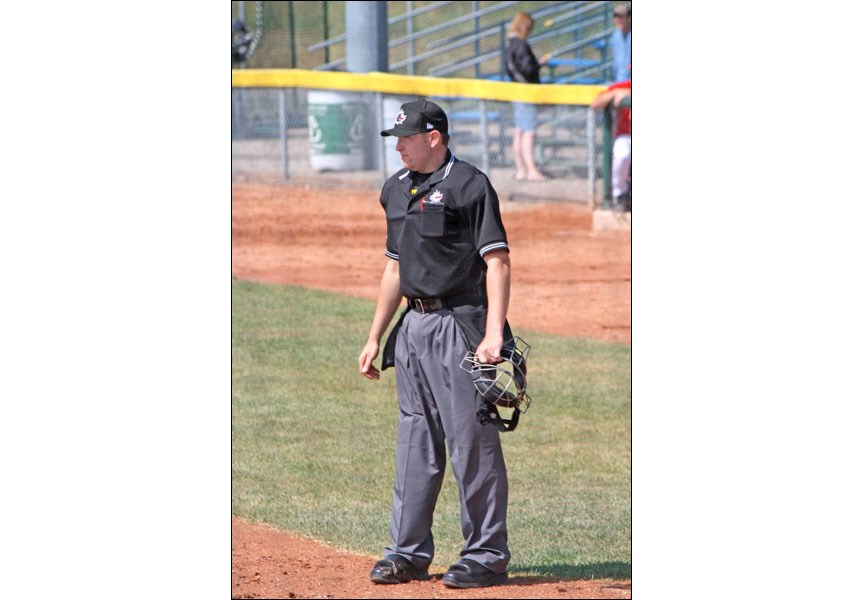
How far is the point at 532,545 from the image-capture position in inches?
273

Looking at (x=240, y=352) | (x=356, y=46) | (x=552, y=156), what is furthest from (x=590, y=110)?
(x=240, y=352)

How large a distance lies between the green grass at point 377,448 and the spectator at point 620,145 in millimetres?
4700

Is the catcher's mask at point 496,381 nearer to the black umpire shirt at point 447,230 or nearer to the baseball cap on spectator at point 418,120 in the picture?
the black umpire shirt at point 447,230

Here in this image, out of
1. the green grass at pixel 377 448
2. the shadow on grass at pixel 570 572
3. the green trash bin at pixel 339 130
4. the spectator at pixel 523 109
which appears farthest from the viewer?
the green trash bin at pixel 339 130

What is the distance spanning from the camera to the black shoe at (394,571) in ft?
19.3

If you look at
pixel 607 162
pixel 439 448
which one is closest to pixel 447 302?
pixel 439 448

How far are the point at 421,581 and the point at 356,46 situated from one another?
16.6 meters

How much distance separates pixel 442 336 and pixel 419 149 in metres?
0.79

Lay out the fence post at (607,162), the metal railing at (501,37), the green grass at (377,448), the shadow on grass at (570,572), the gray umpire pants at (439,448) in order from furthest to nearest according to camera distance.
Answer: the metal railing at (501,37) < the fence post at (607,162) < the green grass at (377,448) < the shadow on grass at (570,572) < the gray umpire pants at (439,448)

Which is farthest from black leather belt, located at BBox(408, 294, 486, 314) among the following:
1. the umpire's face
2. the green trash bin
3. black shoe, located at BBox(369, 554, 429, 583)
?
the green trash bin

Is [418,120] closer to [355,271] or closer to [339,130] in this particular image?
[355,271]

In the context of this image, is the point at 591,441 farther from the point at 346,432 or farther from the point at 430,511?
the point at 430,511

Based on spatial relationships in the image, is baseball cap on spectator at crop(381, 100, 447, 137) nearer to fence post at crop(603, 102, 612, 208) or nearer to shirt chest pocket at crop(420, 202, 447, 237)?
shirt chest pocket at crop(420, 202, 447, 237)

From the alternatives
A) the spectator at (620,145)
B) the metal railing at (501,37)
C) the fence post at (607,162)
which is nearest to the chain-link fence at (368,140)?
the fence post at (607,162)
